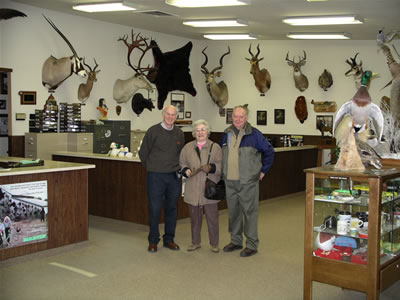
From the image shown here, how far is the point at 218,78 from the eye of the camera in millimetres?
14508

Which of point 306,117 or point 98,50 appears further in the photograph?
point 306,117

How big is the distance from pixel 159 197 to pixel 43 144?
3.73 meters

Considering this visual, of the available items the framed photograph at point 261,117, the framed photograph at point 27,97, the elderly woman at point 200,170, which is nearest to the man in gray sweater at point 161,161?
the elderly woman at point 200,170

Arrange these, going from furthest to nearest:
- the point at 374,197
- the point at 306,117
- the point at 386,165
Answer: the point at 306,117 → the point at 386,165 → the point at 374,197

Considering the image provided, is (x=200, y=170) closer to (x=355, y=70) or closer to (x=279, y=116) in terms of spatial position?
(x=355, y=70)

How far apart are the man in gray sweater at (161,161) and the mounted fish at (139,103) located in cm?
552

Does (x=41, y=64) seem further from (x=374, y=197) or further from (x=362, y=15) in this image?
(x=374, y=197)

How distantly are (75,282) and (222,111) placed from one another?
9404 mm

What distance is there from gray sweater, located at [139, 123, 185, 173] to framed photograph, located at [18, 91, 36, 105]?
4.07 meters

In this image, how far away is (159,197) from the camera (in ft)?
22.3

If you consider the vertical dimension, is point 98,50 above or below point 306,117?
above

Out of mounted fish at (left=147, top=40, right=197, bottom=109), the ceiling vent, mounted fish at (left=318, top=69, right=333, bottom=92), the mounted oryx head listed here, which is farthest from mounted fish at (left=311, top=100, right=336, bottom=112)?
the mounted oryx head

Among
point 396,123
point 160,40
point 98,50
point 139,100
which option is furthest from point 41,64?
point 396,123

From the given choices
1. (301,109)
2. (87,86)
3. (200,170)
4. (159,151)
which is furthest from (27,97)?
(301,109)
